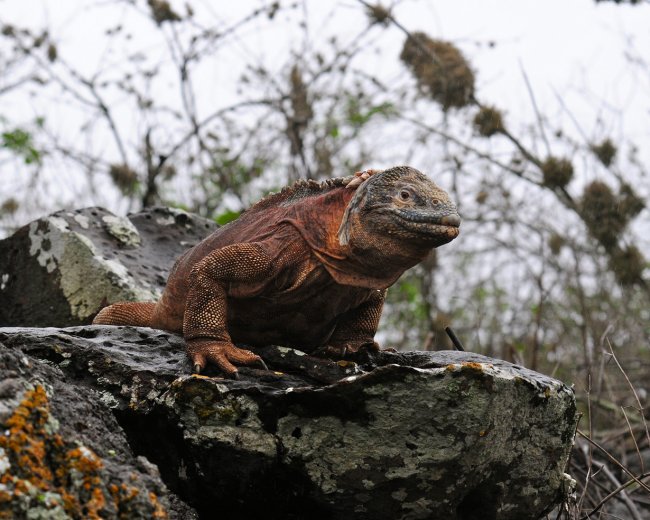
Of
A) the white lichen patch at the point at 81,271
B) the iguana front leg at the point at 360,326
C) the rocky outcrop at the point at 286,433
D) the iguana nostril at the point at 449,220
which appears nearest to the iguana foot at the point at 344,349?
the iguana front leg at the point at 360,326

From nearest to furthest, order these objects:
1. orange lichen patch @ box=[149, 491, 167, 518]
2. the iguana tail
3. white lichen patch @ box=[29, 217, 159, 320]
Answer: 1. orange lichen patch @ box=[149, 491, 167, 518]
2. the iguana tail
3. white lichen patch @ box=[29, 217, 159, 320]

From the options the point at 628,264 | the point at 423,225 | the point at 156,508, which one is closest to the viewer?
the point at 156,508

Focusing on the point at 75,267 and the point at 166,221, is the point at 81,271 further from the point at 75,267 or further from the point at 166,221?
the point at 166,221

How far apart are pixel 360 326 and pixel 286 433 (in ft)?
3.98

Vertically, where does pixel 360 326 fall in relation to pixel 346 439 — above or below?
above

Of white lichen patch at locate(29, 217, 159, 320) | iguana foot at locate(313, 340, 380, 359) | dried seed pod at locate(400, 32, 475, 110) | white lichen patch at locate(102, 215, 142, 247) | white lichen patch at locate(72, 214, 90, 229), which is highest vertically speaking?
dried seed pod at locate(400, 32, 475, 110)

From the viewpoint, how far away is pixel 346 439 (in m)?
3.53

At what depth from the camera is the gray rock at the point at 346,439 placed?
3.52m

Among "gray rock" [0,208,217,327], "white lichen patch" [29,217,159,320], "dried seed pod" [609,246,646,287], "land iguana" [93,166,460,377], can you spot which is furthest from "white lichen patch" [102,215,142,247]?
"dried seed pod" [609,246,646,287]

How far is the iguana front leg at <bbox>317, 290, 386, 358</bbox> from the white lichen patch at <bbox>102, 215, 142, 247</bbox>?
9.26ft

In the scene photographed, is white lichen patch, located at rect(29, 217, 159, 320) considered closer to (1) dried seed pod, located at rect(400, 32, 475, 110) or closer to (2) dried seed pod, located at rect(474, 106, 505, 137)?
(2) dried seed pod, located at rect(474, 106, 505, 137)

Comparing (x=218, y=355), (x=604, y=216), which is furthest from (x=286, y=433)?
(x=604, y=216)

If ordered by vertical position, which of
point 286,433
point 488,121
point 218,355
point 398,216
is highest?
point 488,121

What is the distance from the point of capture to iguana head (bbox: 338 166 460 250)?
4035 mm
